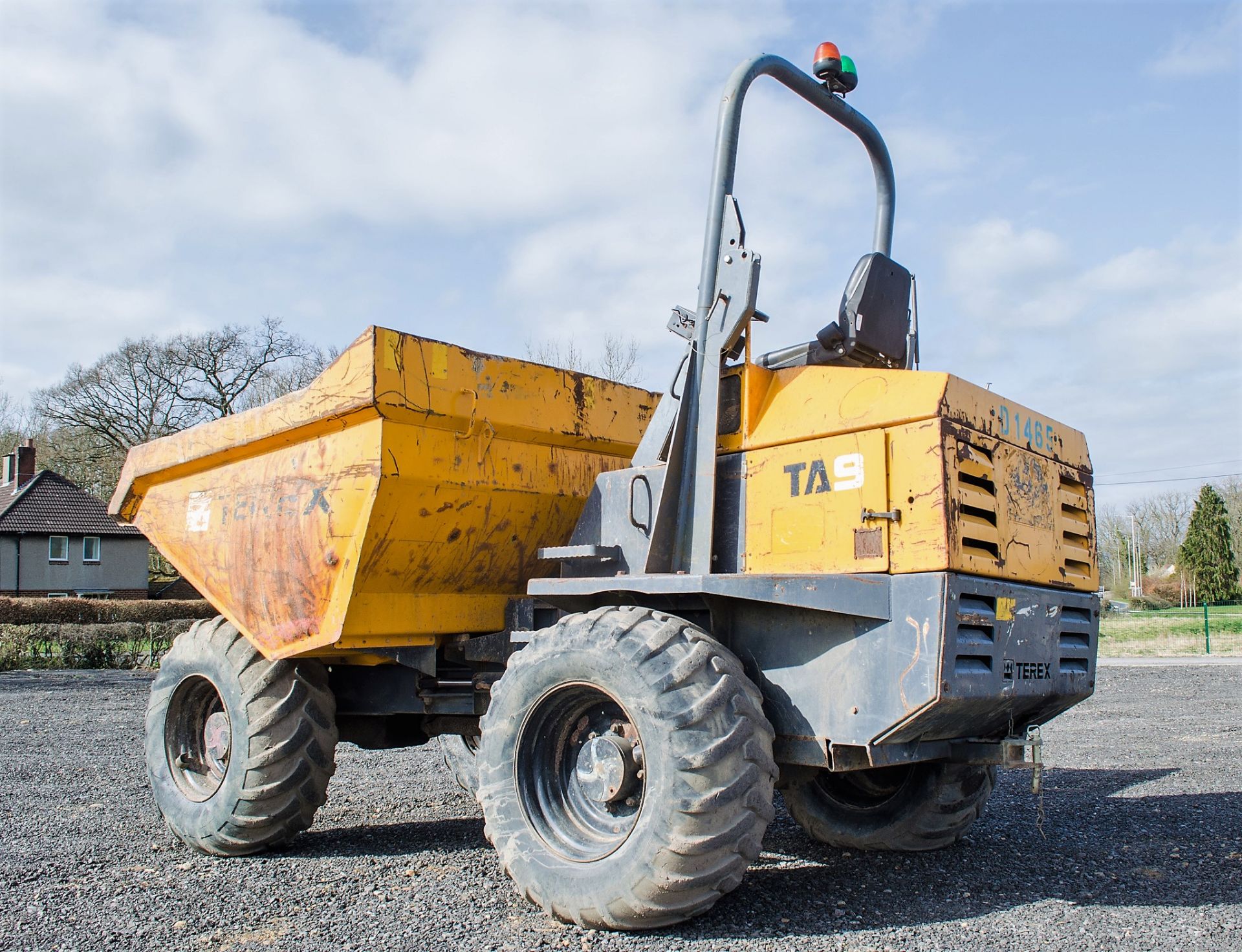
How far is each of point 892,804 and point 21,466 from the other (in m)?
45.7

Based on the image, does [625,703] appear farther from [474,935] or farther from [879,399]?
[879,399]

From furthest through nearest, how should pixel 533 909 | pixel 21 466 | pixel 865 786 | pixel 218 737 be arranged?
1. pixel 21 466
2. pixel 218 737
3. pixel 865 786
4. pixel 533 909

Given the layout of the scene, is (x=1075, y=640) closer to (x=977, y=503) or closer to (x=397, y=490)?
(x=977, y=503)

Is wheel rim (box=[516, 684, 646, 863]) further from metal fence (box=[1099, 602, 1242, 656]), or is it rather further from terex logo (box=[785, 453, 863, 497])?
metal fence (box=[1099, 602, 1242, 656])

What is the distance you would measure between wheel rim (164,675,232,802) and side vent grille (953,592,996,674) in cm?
403

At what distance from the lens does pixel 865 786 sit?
5.35 meters

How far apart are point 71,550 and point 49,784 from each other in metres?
38.2

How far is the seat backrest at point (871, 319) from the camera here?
15.7ft

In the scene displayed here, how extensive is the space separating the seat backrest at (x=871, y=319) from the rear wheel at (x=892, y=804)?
1.96m

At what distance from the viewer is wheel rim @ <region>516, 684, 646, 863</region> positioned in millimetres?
4180

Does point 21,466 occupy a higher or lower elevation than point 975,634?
higher

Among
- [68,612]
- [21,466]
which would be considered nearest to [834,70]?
[68,612]

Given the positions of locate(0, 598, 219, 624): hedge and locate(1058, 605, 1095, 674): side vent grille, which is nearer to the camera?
locate(1058, 605, 1095, 674): side vent grille

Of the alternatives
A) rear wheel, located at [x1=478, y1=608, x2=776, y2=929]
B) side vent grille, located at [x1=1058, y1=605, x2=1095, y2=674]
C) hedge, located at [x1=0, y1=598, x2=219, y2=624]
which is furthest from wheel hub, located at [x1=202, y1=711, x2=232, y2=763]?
hedge, located at [x1=0, y1=598, x2=219, y2=624]
